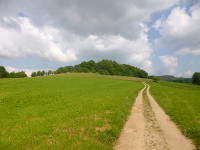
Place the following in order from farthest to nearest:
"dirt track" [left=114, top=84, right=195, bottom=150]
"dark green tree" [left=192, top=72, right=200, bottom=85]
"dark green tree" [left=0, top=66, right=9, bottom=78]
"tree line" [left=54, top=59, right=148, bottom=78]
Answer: "tree line" [left=54, top=59, right=148, bottom=78] < "dark green tree" [left=192, top=72, right=200, bottom=85] < "dark green tree" [left=0, top=66, right=9, bottom=78] < "dirt track" [left=114, top=84, right=195, bottom=150]

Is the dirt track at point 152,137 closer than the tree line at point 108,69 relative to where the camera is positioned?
Yes

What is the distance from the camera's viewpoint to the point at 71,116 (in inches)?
482

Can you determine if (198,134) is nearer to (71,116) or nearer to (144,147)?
(144,147)

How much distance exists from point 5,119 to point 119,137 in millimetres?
7983

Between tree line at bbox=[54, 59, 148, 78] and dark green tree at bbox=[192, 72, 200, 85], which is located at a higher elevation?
tree line at bbox=[54, 59, 148, 78]

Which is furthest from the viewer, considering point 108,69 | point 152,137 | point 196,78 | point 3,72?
point 108,69

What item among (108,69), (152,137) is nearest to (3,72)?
(108,69)

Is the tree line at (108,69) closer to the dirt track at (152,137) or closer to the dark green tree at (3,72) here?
the dark green tree at (3,72)

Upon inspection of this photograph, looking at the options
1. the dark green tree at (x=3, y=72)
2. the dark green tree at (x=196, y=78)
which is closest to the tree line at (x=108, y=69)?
the dark green tree at (x=196, y=78)

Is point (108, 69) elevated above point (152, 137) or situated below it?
above

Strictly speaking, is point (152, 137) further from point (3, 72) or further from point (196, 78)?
point (196, 78)

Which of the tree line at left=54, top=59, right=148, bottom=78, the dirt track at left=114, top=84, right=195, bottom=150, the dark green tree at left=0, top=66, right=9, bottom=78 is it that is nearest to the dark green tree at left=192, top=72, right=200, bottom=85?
the tree line at left=54, top=59, right=148, bottom=78

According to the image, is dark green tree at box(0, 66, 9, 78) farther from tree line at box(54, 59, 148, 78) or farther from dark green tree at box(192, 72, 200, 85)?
dark green tree at box(192, 72, 200, 85)

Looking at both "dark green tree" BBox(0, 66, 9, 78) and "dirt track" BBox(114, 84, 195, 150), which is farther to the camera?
"dark green tree" BBox(0, 66, 9, 78)
